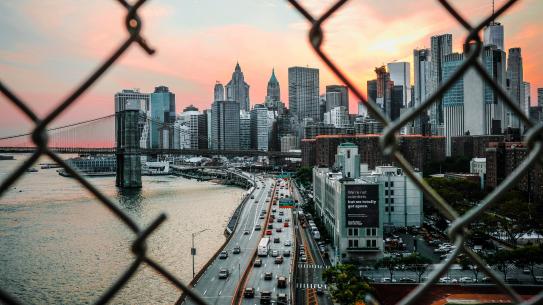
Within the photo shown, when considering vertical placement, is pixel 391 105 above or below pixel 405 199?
above

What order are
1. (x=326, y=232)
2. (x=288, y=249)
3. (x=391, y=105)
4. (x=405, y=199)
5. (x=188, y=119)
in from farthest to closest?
(x=188, y=119) → (x=391, y=105) → (x=405, y=199) → (x=326, y=232) → (x=288, y=249)

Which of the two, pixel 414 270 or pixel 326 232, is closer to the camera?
pixel 414 270

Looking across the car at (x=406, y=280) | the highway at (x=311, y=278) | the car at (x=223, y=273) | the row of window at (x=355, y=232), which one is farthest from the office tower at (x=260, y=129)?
→ the car at (x=223, y=273)

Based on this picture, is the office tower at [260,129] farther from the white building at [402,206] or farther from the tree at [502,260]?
the tree at [502,260]

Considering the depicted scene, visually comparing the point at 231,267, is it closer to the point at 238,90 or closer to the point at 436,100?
the point at 436,100

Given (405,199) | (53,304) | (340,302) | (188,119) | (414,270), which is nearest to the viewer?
(340,302)

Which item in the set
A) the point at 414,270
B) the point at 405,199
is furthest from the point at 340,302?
the point at 405,199

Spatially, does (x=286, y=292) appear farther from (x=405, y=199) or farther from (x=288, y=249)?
(x=405, y=199)
